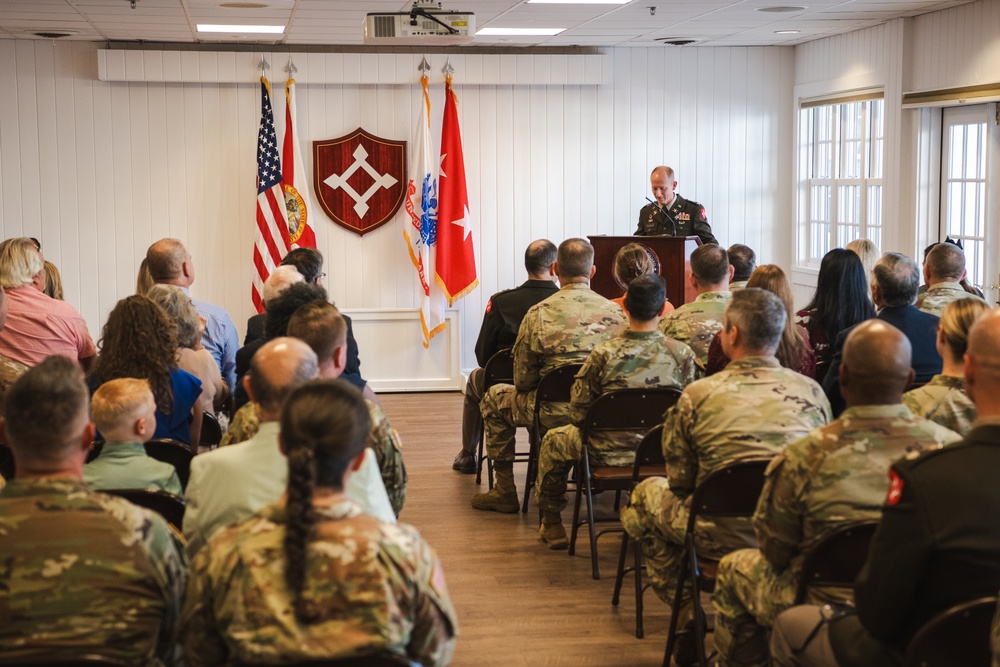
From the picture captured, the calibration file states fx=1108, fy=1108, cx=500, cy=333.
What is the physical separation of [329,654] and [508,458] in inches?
160

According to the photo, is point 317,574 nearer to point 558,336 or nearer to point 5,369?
point 5,369

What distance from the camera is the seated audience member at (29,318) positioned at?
511 centimetres

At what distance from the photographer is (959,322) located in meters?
3.55

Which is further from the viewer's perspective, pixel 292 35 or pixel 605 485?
pixel 292 35

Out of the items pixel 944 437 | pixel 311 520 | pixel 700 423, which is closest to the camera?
pixel 311 520

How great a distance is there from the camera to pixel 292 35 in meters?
8.99

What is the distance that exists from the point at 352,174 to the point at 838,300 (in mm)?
5565

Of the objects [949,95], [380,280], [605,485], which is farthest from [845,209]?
[605,485]

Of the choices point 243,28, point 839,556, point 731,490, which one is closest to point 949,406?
point 731,490

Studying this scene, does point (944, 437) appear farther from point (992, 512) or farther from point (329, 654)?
point (329, 654)

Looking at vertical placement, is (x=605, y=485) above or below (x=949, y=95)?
below

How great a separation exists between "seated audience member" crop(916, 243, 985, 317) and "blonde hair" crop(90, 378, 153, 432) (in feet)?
12.6

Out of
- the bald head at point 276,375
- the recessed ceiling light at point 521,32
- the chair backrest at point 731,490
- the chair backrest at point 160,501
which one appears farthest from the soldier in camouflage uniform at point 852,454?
the recessed ceiling light at point 521,32

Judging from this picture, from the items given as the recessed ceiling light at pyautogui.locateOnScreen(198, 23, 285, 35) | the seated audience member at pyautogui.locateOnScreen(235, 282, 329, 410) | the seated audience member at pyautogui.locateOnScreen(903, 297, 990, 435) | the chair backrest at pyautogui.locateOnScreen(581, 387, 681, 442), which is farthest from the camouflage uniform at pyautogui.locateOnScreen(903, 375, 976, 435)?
the recessed ceiling light at pyautogui.locateOnScreen(198, 23, 285, 35)
